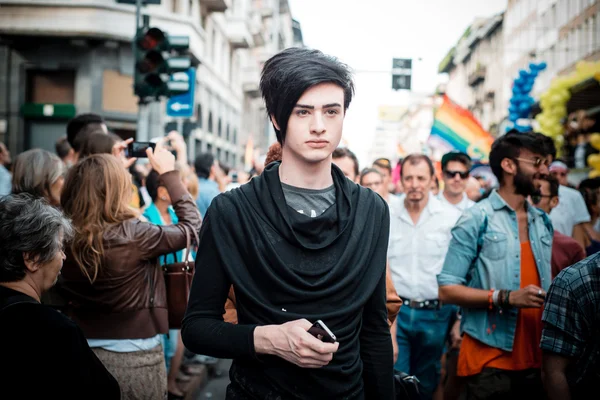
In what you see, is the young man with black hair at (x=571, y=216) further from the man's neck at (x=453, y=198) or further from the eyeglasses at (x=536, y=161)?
the eyeglasses at (x=536, y=161)

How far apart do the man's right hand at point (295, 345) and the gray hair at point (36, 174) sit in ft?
10.7

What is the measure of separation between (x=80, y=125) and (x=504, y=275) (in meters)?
3.99

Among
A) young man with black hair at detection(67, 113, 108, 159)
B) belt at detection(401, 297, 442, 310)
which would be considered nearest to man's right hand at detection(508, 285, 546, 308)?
belt at detection(401, 297, 442, 310)

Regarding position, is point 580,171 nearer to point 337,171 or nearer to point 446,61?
point 337,171

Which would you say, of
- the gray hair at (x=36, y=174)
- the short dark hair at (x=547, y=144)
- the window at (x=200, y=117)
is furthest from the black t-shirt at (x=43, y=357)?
the window at (x=200, y=117)

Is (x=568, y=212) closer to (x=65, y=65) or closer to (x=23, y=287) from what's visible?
(x=23, y=287)

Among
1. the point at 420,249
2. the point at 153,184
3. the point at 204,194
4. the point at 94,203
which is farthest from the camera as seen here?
the point at 204,194

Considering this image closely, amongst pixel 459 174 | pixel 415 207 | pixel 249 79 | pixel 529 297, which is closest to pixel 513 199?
pixel 529 297

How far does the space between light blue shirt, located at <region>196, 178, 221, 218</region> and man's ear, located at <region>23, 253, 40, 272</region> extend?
16.8 feet

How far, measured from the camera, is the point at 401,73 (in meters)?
14.5

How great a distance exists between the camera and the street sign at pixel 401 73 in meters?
14.5

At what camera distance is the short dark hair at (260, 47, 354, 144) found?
91.0 inches

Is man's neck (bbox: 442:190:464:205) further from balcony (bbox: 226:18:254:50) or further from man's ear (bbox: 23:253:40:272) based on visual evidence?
balcony (bbox: 226:18:254:50)

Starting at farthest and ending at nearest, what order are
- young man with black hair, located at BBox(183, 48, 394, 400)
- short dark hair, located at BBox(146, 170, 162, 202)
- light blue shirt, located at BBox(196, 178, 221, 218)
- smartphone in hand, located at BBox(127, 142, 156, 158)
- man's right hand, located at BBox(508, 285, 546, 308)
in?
1. light blue shirt, located at BBox(196, 178, 221, 218)
2. short dark hair, located at BBox(146, 170, 162, 202)
3. smartphone in hand, located at BBox(127, 142, 156, 158)
4. man's right hand, located at BBox(508, 285, 546, 308)
5. young man with black hair, located at BBox(183, 48, 394, 400)
